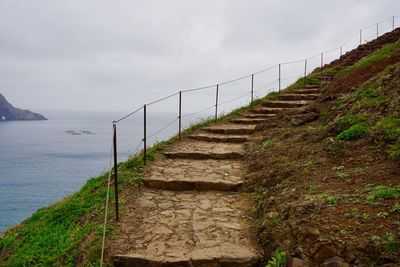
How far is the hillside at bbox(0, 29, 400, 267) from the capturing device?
3.40 metres

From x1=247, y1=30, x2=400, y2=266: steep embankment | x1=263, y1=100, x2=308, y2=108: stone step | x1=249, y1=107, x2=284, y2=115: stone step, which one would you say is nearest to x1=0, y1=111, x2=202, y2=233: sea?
x1=263, y1=100, x2=308, y2=108: stone step

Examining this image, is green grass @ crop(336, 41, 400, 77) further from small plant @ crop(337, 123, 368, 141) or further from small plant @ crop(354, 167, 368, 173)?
small plant @ crop(354, 167, 368, 173)

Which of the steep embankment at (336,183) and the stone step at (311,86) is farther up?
the stone step at (311,86)

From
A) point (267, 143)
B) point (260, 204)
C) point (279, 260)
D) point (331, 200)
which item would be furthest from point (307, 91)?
point (279, 260)

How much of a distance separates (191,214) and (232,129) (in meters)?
5.04

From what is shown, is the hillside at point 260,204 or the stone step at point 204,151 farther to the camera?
the stone step at point 204,151

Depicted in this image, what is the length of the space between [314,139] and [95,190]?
14.3 ft

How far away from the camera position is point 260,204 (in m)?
4.99

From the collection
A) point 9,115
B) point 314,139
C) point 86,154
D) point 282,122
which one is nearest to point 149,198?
point 314,139

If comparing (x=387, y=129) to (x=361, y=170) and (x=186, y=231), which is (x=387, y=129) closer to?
(x=361, y=170)

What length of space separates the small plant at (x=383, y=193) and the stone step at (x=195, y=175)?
2.61m

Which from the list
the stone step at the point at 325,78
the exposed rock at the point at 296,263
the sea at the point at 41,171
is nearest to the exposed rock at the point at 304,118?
the exposed rock at the point at 296,263

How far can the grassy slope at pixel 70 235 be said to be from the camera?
14.6 feet

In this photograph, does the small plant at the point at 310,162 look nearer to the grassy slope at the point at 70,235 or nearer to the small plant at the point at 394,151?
the small plant at the point at 394,151
